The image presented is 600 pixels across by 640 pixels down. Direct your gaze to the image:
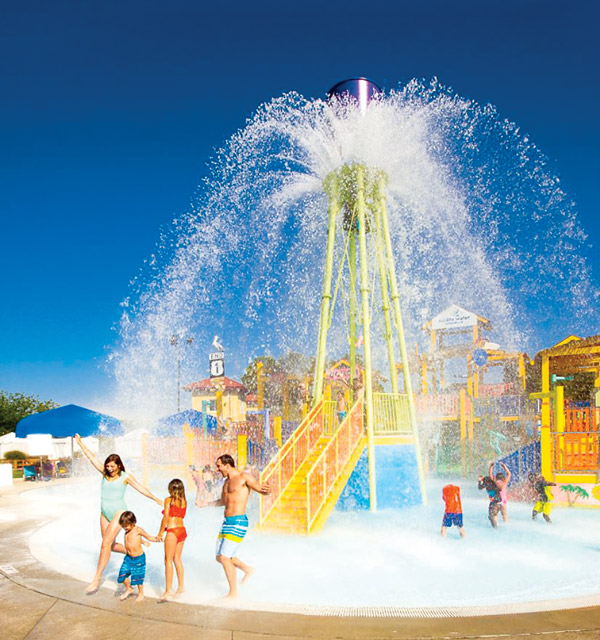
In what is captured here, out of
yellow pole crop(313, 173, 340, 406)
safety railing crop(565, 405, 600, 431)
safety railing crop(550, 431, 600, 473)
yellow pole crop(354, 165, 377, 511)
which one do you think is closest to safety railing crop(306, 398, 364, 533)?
yellow pole crop(354, 165, 377, 511)

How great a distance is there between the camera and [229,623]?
18.2 ft

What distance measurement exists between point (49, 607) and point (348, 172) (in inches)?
439

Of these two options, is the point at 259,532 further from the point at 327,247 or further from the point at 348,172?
the point at 348,172

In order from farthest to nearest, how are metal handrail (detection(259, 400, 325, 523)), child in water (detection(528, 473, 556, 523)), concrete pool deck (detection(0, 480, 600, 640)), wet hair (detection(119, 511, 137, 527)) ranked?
child in water (detection(528, 473, 556, 523)) → metal handrail (detection(259, 400, 325, 523)) → wet hair (detection(119, 511, 137, 527)) → concrete pool deck (detection(0, 480, 600, 640))

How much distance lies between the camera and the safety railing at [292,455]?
35.9 feet

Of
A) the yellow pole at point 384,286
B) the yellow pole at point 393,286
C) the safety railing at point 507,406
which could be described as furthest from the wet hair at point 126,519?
the safety railing at point 507,406

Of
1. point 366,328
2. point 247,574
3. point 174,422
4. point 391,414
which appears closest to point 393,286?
point 366,328

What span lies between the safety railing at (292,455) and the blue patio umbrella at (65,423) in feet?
37.0

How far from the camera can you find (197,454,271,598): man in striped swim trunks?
20.7 feet

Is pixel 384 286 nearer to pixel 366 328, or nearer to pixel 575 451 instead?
pixel 366 328

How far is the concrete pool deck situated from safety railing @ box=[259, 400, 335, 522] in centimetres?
454

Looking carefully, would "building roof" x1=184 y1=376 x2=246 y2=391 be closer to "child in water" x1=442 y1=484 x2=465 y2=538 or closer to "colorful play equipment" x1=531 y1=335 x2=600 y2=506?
"colorful play equipment" x1=531 y1=335 x2=600 y2=506

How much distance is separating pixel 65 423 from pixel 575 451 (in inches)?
669

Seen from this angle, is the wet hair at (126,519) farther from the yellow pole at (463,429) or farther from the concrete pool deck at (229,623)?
the yellow pole at (463,429)
